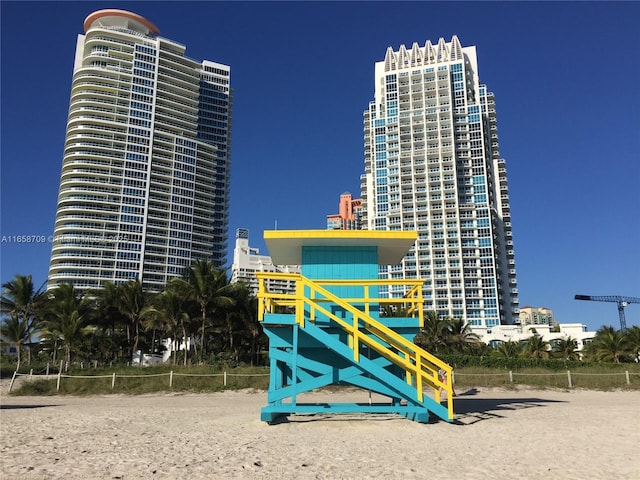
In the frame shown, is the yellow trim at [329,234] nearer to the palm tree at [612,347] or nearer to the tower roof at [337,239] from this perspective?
the tower roof at [337,239]

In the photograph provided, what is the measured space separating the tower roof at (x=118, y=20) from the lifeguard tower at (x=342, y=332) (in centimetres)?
12880

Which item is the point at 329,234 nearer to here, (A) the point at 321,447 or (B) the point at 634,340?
(A) the point at 321,447

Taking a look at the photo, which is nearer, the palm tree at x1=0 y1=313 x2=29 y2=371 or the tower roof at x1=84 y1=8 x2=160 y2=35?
the palm tree at x1=0 y1=313 x2=29 y2=371

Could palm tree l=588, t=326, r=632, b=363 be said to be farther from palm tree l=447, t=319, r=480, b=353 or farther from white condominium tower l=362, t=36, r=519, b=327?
white condominium tower l=362, t=36, r=519, b=327

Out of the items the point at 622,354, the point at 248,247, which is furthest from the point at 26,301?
the point at 248,247

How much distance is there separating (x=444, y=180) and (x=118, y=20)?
89.5 m

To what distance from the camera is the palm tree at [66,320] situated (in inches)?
1216

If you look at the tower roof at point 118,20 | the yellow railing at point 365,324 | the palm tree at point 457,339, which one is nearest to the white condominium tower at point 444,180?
the palm tree at point 457,339

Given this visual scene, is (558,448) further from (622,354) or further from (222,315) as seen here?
(622,354)

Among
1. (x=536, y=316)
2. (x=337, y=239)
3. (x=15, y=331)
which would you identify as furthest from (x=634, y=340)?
(x=536, y=316)

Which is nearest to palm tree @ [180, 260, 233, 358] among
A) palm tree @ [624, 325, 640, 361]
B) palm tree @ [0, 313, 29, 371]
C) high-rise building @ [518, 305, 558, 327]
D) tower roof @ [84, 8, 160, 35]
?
palm tree @ [0, 313, 29, 371]

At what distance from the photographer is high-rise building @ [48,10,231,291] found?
3969 inches

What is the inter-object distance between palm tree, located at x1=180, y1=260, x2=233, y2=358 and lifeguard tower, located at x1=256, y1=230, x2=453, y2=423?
2155 cm

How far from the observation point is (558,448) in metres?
7.80
